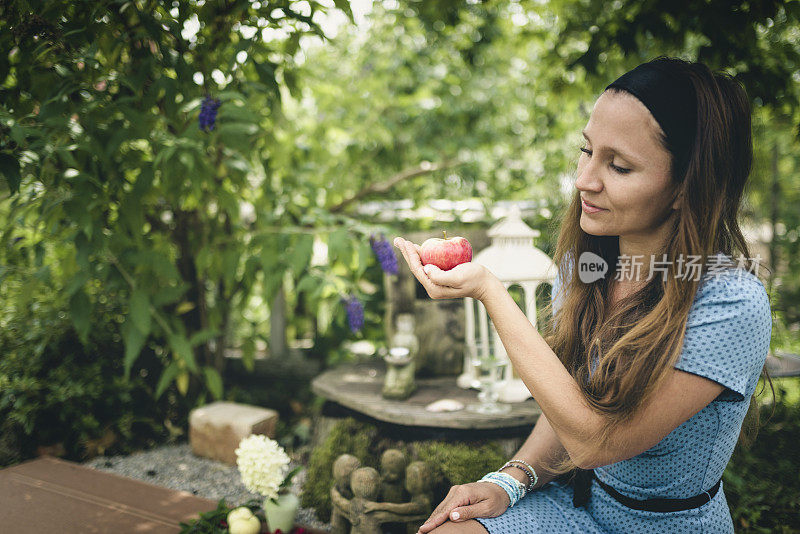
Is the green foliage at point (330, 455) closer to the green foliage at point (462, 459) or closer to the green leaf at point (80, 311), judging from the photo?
the green foliage at point (462, 459)

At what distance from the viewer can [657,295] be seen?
3.93 ft

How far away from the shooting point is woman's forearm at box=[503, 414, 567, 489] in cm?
146

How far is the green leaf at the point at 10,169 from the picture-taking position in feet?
4.99

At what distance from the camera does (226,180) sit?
9.72 feet

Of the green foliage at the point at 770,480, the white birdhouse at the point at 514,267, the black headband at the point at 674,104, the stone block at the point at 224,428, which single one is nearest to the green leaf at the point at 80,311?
the stone block at the point at 224,428

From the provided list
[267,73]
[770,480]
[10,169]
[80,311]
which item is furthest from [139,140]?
[770,480]

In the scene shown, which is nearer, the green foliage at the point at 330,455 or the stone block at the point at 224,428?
the green foliage at the point at 330,455

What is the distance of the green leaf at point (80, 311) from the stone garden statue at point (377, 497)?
134cm

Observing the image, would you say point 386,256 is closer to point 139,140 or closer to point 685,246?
point 139,140

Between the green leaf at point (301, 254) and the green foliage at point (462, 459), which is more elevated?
the green leaf at point (301, 254)

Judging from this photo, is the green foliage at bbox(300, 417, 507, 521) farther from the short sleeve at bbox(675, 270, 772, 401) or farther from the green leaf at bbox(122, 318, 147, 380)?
the short sleeve at bbox(675, 270, 772, 401)

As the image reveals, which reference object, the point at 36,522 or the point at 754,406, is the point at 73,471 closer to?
the point at 36,522

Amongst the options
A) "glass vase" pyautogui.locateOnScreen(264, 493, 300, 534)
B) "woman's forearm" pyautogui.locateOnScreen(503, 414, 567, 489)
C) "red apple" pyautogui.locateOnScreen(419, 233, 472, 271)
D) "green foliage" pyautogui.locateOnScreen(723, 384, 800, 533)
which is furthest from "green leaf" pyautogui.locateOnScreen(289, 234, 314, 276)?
"green foliage" pyautogui.locateOnScreen(723, 384, 800, 533)

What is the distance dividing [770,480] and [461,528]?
6.54 feet
